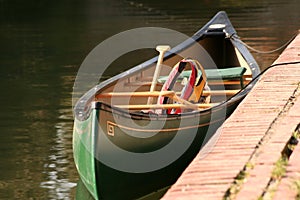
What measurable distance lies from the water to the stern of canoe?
1.95 ft

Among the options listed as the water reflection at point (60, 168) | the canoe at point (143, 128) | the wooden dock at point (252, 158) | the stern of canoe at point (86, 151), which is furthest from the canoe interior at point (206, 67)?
the wooden dock at point (252, 158)

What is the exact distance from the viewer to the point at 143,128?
7.74 m

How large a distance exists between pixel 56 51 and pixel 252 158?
14.0 metres

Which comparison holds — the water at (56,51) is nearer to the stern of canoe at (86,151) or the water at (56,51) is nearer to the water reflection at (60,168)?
the water reflection at (60,168)

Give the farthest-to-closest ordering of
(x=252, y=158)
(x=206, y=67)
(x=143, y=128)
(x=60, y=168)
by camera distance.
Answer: (x=206, y=67), (x=60, y=168), (x=143, y=128), (x=252, y=158)

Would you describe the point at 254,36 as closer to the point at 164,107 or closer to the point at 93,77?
the point at 93,77

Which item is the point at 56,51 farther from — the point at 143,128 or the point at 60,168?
the point at 143,128

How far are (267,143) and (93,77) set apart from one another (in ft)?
32.1

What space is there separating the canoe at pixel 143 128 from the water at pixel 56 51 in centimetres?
91

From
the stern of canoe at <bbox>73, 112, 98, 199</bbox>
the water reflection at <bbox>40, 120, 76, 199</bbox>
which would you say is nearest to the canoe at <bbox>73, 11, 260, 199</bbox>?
the stern of canoe at <bbox>73, 112, 98, 199</bbox>

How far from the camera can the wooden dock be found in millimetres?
4738

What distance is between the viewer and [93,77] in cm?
1528

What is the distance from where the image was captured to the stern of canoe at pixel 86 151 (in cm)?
761

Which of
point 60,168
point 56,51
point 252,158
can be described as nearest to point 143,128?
point 60,168
